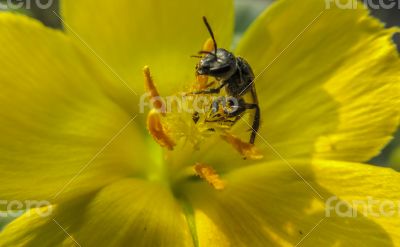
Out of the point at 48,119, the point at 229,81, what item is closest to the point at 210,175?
the point at 229,81

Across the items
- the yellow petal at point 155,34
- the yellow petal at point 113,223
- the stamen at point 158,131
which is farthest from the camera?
the yellow petal at point 155,34

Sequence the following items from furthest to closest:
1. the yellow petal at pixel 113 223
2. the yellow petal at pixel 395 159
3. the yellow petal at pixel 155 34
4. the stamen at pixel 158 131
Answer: the yellow petal at pixel 395 159 < the yellow petal at pixel 155 34 < the stamen at pixel 158 131 < the yellow petal at pixel 113 223

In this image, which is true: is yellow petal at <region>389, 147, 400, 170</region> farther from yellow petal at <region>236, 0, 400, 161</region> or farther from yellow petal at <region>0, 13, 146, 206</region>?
yellow petal at <region>0, 13, 146, 206</region>

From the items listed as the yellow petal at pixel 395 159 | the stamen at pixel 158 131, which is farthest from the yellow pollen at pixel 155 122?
the yellow petal at pixel 395 159

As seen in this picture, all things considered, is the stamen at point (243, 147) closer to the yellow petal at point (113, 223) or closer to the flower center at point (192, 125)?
the flower center at point (192, 125)

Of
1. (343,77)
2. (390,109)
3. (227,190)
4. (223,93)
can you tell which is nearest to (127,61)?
(223,93)

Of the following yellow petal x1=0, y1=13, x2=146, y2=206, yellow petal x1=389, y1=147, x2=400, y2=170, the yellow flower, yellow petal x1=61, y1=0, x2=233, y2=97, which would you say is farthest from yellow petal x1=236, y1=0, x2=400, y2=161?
yellow petal x1=389, y1=147, x2=400, y2=170

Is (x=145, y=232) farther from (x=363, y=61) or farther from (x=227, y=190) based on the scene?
(x=363, y=61)

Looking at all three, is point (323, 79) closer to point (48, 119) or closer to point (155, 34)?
point (155, 34)
